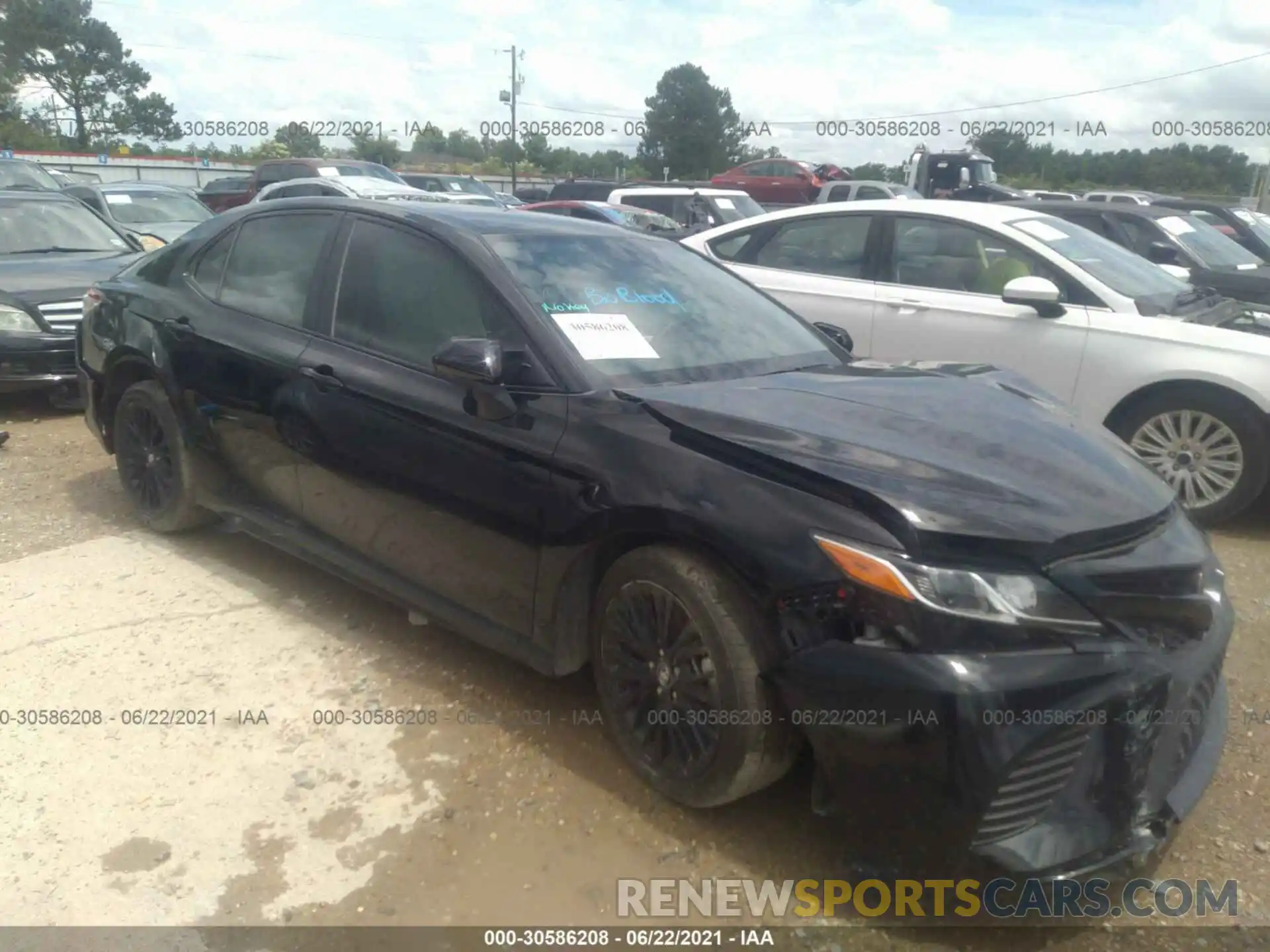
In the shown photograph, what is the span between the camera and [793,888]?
258 centimetres

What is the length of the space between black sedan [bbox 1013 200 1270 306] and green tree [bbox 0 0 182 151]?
51.3m

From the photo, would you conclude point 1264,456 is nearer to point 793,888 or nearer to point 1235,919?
point 1235,919

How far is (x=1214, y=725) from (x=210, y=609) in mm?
3431

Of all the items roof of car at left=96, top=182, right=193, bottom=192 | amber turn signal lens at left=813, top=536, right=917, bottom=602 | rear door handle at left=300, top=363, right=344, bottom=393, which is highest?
roof of car at left=96, top=182, right=193, bottom=192

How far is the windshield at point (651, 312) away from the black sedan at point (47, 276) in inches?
168

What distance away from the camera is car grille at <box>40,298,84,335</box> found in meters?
6.68

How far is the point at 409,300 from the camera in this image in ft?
11.5

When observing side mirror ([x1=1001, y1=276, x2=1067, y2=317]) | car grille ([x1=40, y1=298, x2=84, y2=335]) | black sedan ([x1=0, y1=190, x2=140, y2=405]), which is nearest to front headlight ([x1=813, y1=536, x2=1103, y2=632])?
side mirror ([x1=1001, y1=276, x2=1067, y2=317])

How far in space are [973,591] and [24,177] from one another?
13.7 meters

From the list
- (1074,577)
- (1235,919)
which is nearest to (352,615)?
(1074,577)

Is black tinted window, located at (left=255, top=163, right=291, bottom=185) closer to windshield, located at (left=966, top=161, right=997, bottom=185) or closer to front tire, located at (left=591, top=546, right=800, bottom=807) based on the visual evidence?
windshield, located at (left=966, top=161, right=997, bottom=185)

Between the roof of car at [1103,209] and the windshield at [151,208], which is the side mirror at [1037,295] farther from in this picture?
the windshield at [151,208]

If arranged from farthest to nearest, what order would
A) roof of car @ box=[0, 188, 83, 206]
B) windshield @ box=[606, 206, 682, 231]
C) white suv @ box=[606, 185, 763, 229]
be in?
white suv @ box=[606, 185, 763, 229]
windshield @ box=[606, 206, 682, 231]
roof of car @ box=[0, 188, 83, 206]
